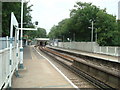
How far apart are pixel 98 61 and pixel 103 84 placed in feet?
35.8

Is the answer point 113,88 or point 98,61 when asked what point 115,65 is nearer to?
point 98,61

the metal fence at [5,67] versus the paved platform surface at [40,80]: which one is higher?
the metal fence at [5,67]

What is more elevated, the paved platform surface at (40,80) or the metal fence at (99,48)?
the metal fence at (99,48)

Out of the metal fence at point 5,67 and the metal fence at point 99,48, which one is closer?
the metal fence at point 5,67

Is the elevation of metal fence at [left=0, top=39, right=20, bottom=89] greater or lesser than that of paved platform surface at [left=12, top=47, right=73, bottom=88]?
greater

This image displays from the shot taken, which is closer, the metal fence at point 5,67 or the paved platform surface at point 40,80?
the metal fence at point 5,67

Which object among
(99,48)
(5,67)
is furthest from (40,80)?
(99,48)

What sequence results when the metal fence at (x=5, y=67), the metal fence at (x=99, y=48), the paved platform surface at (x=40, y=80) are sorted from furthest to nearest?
1. the metal fence at (x=99, y=48)
2. the paved platform surface at (x=40, y=80)
3. the metal fence at (x=5, y=67)

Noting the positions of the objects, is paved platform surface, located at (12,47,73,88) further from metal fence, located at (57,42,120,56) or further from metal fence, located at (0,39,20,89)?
metal fence, located at (57,42,120,56)

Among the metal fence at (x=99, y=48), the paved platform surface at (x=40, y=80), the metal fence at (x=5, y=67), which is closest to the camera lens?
the metal fence at (x=5, y=67)

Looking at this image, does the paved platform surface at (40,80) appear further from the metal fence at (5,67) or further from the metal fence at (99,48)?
the metal fence at (99,48)

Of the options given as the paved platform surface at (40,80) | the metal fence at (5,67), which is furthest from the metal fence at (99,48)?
the metal fence at (5,67)

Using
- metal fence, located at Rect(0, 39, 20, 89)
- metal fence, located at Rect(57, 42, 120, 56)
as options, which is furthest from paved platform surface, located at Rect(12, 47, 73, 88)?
metal fence, located at Rect(57, 42, 120, 56)

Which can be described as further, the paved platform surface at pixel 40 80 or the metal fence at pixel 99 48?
the metal fence at pixel 99 48
